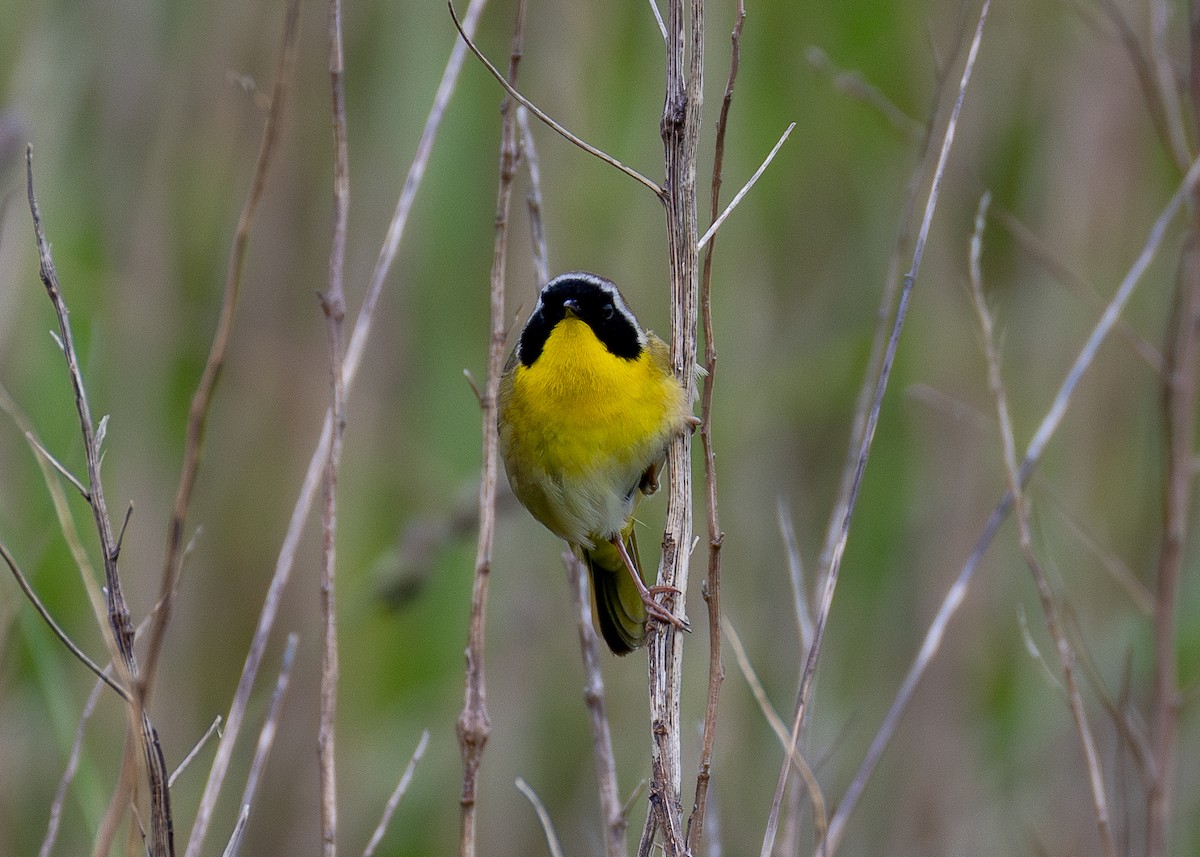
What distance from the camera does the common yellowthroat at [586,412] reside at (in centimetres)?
248

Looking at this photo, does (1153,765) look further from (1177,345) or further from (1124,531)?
(1124,531)

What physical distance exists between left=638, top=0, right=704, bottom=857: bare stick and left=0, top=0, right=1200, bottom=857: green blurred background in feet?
4.65

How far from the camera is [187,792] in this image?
323 centimetres

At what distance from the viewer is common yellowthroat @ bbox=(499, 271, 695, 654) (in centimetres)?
248

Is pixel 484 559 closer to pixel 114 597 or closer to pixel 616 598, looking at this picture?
pixel 114 597

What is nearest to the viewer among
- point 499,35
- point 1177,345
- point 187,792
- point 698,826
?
point 698,826

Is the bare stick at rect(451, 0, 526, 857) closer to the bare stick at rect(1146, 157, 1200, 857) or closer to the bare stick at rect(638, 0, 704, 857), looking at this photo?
the bare stick at rect(638, 0, 704, 857)

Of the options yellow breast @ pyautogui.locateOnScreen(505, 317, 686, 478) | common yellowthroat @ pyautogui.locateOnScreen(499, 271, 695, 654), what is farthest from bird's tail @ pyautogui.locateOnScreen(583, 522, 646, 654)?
yellow breast @ pyautogui.locateOnScreen(505, 317, 686, 478)

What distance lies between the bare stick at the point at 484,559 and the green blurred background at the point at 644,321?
147cm

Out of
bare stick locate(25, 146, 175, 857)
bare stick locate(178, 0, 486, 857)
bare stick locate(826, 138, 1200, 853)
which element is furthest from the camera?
bare stick locate(826, 138, 1200, 853)

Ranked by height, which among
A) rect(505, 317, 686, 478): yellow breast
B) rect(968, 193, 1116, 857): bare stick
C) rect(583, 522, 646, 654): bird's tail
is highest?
rect(505, 317, 686, 478): yellow breast

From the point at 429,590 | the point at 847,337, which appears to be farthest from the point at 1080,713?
the point at 429,590

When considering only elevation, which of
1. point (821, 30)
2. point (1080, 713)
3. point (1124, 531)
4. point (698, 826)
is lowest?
point (698, 826)

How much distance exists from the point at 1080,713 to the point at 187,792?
7.62 feet
